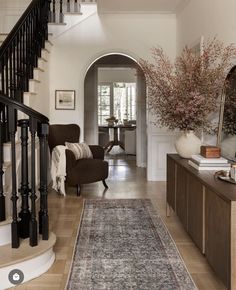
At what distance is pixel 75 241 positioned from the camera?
3381 mm

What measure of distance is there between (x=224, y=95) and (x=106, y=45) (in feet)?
10.7

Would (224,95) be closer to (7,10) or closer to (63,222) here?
(63,222)

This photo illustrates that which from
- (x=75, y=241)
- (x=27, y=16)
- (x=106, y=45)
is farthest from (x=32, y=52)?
(x=75, y=241)

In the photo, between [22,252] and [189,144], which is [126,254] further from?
[189,144]

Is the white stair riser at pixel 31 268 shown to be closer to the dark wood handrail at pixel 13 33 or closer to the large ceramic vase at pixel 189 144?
the large ceramic vase at pixel 189 144

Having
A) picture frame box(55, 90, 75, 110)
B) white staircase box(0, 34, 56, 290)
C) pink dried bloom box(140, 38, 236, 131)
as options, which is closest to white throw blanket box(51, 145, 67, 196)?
picture frame box(55, 90, 75, 110)

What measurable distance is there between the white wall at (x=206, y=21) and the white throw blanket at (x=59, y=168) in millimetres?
2564

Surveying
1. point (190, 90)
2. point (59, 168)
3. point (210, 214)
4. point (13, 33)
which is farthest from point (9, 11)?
point (210, 214)

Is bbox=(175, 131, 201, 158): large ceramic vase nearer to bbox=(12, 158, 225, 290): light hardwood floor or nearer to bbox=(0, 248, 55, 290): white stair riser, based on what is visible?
bbox=(12, 158, 225, 290): light hardwood floor

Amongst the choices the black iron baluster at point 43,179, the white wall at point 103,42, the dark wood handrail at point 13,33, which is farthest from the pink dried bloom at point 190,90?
the white wall at point 103,42

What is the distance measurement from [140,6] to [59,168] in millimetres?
3075

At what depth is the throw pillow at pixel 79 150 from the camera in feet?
18.0

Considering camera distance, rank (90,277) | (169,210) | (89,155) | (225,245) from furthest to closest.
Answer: (89,155)
(169,210)
(90,277)
(225,245)

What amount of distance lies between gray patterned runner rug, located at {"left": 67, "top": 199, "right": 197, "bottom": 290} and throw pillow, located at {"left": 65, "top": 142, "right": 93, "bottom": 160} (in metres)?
1.24
